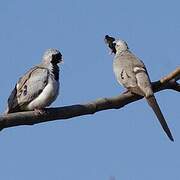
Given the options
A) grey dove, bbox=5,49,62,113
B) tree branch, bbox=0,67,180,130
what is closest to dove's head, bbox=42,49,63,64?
grey dove, bbox=5,49,62,113

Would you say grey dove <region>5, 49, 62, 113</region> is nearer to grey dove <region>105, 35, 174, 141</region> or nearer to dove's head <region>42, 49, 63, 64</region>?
dove's head <region>42, 49, 63, 64</region>

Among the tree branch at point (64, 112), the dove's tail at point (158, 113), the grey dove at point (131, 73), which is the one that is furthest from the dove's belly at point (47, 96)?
the tree branch at point (64, 112)

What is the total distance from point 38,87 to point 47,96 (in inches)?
7.2

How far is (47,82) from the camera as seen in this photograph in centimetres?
776

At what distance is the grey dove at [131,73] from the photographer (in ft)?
24.1

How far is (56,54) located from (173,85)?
212 centimetres

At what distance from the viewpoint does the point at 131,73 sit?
919cm

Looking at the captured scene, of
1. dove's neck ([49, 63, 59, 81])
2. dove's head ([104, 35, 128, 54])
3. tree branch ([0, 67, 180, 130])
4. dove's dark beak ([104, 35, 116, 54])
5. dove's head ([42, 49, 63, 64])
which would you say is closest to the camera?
tree branch ([0, 67, 180, 130])

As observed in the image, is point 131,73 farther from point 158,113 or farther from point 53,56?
point 158,113

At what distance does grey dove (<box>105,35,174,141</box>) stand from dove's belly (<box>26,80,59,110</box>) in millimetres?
1012

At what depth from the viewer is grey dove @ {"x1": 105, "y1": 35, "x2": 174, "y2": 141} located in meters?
7.33

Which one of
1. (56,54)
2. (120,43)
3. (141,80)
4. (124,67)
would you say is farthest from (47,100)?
(120,43)

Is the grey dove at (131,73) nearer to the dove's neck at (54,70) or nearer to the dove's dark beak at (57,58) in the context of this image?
the dove's dark beak at (57,58)

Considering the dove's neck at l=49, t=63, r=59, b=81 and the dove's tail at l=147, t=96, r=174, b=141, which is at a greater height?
the dove's neck at l=49, t=63, r=59, b=81
